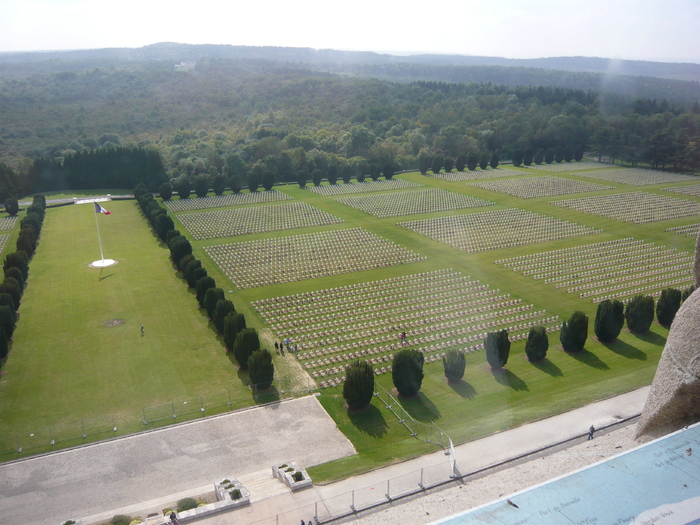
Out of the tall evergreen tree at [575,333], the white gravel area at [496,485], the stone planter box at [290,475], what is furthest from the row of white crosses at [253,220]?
the white gravel area at [496,485]

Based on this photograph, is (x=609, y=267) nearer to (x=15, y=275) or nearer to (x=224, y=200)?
(x=15, y=275)

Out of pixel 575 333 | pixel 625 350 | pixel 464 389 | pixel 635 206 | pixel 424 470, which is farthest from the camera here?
pixel 635 206

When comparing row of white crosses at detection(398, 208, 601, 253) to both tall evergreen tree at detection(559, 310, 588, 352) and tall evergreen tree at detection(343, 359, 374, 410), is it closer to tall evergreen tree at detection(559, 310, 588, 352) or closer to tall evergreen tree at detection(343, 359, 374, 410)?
tall evergreen tree at detection(559, 310, 588, 352)

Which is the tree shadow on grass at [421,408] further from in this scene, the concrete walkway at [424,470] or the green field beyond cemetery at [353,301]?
the concrete walkway at [424,470]

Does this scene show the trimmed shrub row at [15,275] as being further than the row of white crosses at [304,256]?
No

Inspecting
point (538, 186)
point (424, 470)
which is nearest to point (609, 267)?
point (424, 470)

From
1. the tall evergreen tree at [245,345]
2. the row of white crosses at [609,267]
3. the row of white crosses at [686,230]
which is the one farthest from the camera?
the row of white crosses at [686,230]

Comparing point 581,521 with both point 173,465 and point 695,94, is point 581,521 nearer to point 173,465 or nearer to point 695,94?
point 173,465
